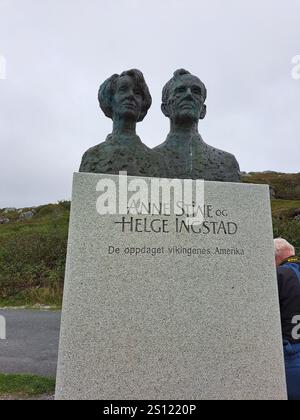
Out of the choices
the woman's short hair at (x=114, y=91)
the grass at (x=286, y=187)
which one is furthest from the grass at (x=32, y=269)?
the grass at (x=286, y=187)

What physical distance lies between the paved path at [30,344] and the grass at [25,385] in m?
0.33

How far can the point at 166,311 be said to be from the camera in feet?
12.3

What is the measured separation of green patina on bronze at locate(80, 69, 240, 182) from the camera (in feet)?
14.9

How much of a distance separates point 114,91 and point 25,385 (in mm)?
3696

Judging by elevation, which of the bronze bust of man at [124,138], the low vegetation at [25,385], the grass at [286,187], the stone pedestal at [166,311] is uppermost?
the grass at [286,187]

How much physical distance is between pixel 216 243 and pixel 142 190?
0.82 m

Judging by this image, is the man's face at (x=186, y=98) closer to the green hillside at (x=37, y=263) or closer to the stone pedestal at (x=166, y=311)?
the stone pedestal at (x=166, y=311)

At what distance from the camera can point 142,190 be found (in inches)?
155

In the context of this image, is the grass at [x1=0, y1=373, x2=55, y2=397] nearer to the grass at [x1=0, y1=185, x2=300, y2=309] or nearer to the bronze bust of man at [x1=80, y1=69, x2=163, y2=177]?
the bronze bust of man at [x1=80, y1=69, x2=163, y2=177]

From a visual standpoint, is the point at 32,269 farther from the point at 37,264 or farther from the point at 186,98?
the point at 186,98

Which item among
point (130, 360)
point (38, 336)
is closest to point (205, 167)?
point (130, 360)

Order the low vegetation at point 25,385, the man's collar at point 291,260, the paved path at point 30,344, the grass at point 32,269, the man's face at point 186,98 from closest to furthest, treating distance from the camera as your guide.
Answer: the man's collar at point 291,260, the man's face at point 186,98, the low vegetation at point 25,385, the paved path at point 30,344, the grass at point 32,269

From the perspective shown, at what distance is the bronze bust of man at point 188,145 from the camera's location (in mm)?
4727

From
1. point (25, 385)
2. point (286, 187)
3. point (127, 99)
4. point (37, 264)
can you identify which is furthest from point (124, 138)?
point (286, 187)
